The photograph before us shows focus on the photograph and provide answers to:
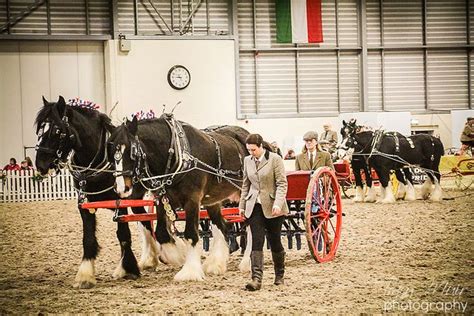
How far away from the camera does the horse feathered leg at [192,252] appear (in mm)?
7824

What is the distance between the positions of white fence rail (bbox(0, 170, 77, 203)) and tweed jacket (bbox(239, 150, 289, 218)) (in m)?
16.2

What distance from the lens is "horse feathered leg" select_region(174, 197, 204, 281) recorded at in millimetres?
7824

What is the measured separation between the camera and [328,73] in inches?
1066

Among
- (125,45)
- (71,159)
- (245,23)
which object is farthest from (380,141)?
(71,159)

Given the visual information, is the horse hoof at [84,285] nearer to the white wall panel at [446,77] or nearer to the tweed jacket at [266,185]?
the tweed jacket at [266,185]

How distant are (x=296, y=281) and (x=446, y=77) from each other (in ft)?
71.8

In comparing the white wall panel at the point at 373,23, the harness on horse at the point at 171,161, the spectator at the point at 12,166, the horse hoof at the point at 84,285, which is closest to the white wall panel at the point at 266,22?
the white wall panel at the point at 373,23

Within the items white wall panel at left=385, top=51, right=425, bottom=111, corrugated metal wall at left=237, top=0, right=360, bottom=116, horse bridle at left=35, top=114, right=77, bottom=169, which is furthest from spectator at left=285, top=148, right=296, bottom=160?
horse bridle at left=35, top=114, right=77, bottom=169

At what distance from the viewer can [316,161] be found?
988 centimetres

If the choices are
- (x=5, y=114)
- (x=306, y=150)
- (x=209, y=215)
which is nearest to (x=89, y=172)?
(x=209, y=215)

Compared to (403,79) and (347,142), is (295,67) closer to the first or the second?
(403,79)

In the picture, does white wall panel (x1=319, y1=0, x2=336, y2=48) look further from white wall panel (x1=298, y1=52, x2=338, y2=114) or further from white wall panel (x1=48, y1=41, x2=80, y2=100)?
white wall panel (x1=48, y1=41, x2=80, y2=100)

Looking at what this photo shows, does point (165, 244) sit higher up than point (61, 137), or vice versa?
point (61, 137)

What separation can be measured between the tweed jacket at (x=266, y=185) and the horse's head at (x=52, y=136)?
1861 mm
